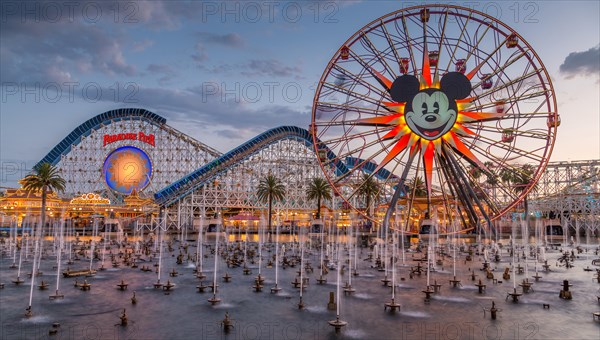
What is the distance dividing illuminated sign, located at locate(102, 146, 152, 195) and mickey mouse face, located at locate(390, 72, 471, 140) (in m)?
60.8

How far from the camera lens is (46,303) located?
2055 centimetres

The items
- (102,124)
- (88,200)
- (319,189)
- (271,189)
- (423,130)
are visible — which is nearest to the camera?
(423,130)

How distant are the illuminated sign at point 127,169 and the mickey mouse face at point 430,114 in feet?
200

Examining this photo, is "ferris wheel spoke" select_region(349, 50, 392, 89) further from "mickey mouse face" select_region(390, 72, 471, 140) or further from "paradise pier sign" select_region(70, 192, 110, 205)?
"paradise pier sign" select_region(70, 192, 110, 205)

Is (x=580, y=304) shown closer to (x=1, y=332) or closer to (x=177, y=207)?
(x=1, y=332)

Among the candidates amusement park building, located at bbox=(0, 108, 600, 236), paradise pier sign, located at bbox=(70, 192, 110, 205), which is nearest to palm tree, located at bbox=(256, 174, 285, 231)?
amusement park building, located at bbox=(0, 108, 600, 236)

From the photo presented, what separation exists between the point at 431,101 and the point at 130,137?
204 feet

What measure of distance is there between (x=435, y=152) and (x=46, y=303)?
90.8ft

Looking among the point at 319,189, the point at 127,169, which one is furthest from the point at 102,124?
the point at 319,189

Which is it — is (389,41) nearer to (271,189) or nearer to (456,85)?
(456,85)

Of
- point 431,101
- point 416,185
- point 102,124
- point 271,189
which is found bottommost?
point 416,185

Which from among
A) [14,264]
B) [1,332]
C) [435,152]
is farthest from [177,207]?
[1,332]

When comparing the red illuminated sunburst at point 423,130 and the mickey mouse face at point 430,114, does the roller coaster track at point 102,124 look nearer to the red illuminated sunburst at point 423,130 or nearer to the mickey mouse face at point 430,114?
the red illuminated sunburst at point 423,130

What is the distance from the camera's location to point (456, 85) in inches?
1352
